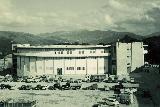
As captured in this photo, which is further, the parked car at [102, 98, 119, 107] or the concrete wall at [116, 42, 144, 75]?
the concrete wall at [116, 42, 144, 75]

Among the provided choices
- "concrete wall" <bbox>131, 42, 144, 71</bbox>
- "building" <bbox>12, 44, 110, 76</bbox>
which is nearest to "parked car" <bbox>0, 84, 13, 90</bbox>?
"building" <bbox>12, 44, 110, 76</bbox>

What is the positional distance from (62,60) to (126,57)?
15.1 meters

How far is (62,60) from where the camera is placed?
78.3m

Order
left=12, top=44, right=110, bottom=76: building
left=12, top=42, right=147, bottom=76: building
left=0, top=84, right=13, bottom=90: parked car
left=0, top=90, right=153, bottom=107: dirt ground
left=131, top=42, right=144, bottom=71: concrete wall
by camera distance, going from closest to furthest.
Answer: left=0, top=90, right=153, bottom=107: dirt ground < left=0, top=84, right=13, bottom=90: parked car < left=12, top=42, right=147, bottom=76: building < left=131, top=42, right=144, bottom=71: concrete wall < left=12, top=44, right=110, bottom=76: building

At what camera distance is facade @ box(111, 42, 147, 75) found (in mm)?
76125

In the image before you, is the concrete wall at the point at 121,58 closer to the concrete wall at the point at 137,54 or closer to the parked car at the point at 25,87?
the concrete wall at the point at 137,54

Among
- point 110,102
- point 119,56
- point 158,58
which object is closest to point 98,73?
point 119,56

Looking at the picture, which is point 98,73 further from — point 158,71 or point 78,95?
point 78,95

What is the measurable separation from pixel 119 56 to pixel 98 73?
23.2 ft

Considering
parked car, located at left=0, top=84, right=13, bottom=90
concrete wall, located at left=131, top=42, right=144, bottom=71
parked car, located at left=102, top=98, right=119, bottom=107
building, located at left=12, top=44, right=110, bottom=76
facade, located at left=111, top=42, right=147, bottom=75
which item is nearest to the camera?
parked car, located at left=102, top=98, right=119, bottom=107

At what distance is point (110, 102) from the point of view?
147 ft

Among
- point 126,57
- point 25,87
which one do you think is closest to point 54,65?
point 126,57

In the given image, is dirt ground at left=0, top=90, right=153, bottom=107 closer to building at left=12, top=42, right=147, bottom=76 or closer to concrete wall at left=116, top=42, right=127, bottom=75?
building at left=12, top=42, right=147, bottom=76

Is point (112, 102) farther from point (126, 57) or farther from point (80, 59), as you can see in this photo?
point (80, 59)
